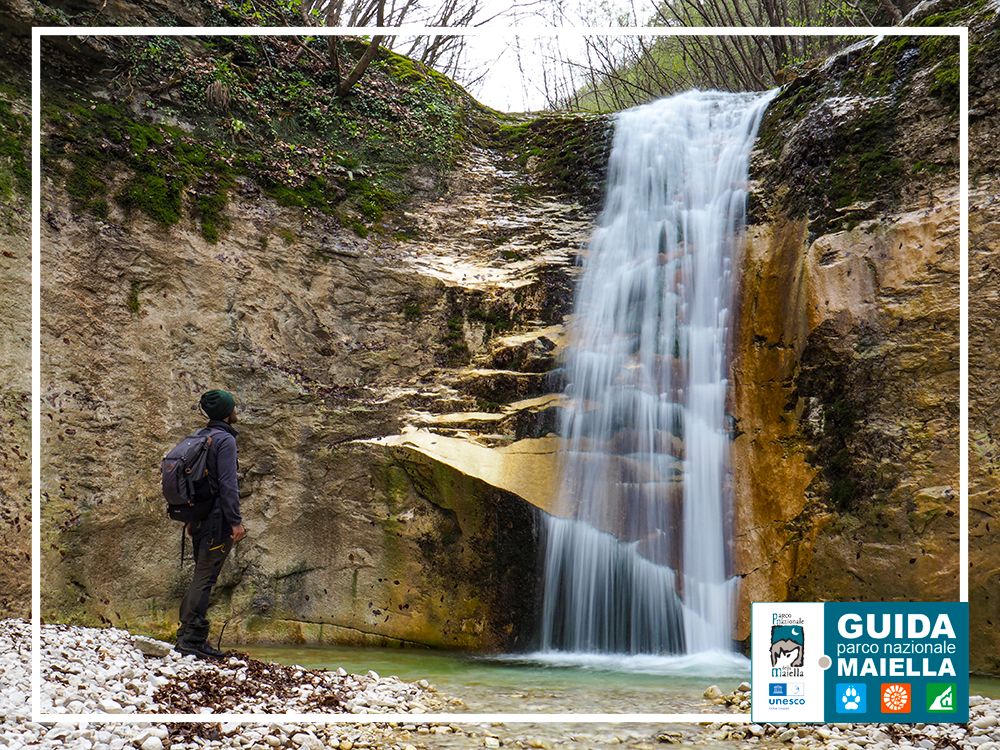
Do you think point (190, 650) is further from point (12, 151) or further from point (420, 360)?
point (12, 151)

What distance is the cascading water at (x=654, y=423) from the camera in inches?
245

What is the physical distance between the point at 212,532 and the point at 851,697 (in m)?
3.39

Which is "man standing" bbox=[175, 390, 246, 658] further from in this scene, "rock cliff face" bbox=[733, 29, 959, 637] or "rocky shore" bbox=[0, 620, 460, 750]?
"rock cliff face" bbox=[733, 29, 959, 637]

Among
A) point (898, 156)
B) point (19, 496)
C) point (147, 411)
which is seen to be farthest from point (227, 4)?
point (898, 156)

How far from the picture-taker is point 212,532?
4.47 m

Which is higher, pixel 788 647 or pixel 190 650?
pixel 788 647

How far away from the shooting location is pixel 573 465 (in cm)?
Answer: 666

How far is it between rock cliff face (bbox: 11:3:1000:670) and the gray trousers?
191 cm

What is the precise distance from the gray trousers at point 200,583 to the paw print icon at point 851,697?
10.7ft

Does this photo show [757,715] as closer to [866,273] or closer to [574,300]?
[866,273]

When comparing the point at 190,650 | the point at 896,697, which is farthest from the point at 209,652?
the point at 896,697

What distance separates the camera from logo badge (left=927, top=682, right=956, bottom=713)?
3178 millimetres

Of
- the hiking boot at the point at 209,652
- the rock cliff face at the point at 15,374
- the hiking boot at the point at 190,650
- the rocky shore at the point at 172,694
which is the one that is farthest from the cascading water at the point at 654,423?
the rock cliff face at the point at 15,374

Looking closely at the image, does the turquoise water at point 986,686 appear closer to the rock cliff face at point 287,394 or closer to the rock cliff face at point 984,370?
the rock cliff face at point 984,370
